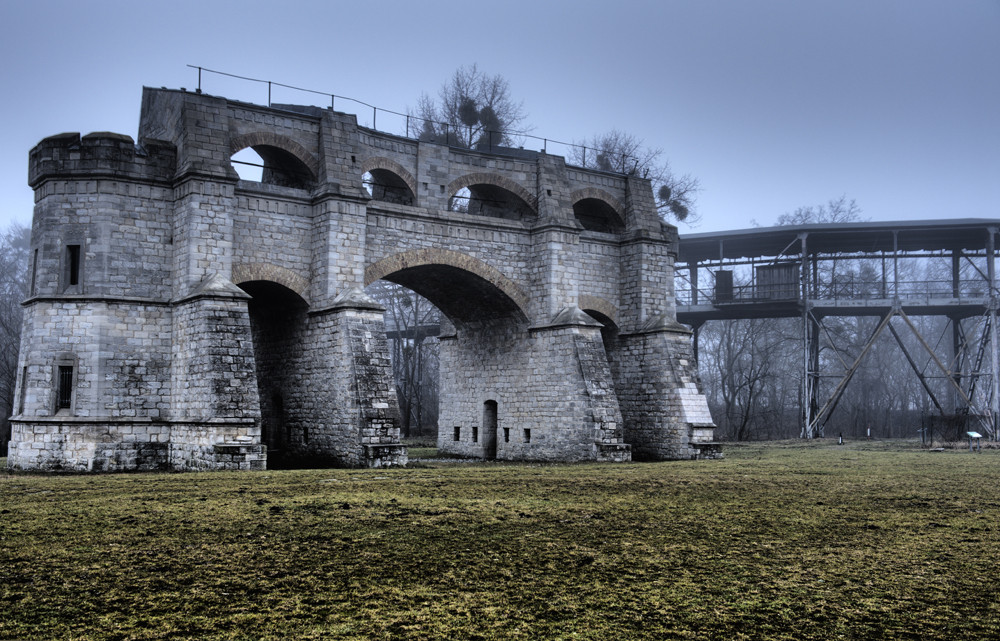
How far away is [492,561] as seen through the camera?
24.5 ft

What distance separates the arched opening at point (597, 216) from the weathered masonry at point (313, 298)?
8 cm

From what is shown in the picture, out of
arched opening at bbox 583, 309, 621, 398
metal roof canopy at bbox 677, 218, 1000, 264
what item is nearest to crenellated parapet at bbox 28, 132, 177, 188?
arched opening at bbox 583, 309, 621, 398

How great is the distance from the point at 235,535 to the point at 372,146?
45.1 feet

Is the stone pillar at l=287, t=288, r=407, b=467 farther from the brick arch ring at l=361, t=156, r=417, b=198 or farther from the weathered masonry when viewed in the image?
the brick arch ring at l=361, t=156, r=417, b=198

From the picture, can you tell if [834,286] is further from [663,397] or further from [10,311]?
[10,311]

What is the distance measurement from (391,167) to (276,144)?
2.84 metres

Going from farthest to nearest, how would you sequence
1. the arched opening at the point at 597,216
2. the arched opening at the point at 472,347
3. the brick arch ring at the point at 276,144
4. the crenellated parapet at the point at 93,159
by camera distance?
the arched opening at the point at 597,216, the arched opening at the point at 472,347, the brick arch ring at the point at 276,144, the crenellated parapet at the point at 93,159

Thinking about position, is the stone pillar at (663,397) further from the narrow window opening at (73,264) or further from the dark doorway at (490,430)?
the narrow window opening at (73,264)

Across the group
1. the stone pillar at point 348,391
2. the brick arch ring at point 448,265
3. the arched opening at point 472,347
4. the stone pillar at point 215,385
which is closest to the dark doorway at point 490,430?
the arched opening at point 472,347

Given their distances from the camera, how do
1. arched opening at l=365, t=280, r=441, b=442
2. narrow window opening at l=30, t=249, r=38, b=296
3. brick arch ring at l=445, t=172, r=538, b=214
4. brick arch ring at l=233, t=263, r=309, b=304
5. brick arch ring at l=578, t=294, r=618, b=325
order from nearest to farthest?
narrow window opening at l=30, t=249, r=38, b=296 < brick arch ring at l=233, t=263, r=309, b=304 < brick arch ring at l=445, t=172, r=538, b=214 < brick arch ring at l=578, t=294, r=618, b=325 < arched opening at l=365, t=280, r=441, b=442

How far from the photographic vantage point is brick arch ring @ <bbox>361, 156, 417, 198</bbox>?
20656 millimetres

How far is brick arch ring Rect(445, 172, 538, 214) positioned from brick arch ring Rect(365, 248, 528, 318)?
1.93m

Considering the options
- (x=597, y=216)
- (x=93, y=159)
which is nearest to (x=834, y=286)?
(x=597, y=216)

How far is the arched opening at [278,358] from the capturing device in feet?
64.8
